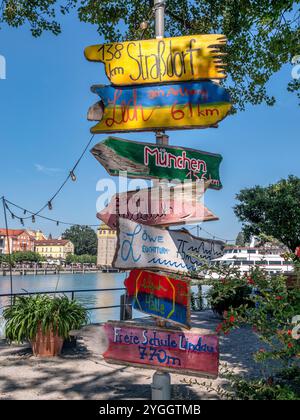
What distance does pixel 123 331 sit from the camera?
179 inches

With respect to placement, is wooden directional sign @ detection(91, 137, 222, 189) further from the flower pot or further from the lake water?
the lake water

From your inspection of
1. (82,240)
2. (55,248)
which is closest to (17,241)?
(55,248)

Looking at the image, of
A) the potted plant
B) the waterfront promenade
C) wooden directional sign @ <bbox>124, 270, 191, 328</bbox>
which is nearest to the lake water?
the potted plant

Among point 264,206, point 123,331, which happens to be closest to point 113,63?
point 123,331

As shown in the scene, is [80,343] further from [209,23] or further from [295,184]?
[295,184]

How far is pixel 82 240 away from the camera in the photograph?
587 feet

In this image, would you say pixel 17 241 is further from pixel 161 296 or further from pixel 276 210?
pixel 161 296

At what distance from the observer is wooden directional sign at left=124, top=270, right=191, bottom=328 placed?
4.29 meters

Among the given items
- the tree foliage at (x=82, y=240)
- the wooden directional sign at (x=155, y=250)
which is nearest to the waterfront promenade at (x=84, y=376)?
the wooden directional sign at (x=155, y=250)

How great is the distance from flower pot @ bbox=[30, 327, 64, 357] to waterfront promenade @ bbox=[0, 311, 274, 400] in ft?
0.56

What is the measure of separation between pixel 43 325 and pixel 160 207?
4.21 metres

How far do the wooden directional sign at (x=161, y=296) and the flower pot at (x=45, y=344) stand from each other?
377cm

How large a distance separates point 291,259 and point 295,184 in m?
18.0

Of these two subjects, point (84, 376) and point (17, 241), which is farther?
point (17, 241)
